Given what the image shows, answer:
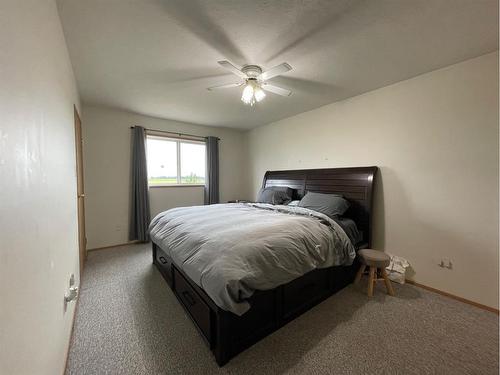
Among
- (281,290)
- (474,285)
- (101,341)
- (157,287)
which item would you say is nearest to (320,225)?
(281,290)

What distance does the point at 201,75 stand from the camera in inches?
92.9

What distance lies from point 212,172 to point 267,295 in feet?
10.9

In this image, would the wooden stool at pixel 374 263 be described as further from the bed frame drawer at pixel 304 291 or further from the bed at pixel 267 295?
the bed frame drawer at pixel 304 291

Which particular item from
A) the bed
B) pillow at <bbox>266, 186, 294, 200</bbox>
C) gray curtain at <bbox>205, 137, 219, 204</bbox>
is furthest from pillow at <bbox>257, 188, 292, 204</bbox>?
gray curtain at <bbox>205, 137, 219, 204</bbox>

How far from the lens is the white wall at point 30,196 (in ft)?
2.14

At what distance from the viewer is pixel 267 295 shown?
1645mm

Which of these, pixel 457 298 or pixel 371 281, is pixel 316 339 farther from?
pixel 457 298

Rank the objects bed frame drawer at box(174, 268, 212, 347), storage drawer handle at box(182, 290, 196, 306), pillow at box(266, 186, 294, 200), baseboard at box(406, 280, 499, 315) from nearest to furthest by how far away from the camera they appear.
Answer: bed frame drawer at box(174, 268, 212, 347), storage drawer handle at box(182, 290, 196, 306), baseboard at box(406, 280, 499, 315), pillow at box(266, 186, 294, 200)

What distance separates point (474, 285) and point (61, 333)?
11.6 feet

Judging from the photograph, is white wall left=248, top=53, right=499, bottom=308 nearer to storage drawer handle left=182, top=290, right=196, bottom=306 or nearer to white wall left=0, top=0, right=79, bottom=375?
storage drawer handle left=182, top=290, right=196, bottom=306

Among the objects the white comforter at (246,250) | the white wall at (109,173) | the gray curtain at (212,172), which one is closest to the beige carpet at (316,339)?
the white comforter at (246,250)

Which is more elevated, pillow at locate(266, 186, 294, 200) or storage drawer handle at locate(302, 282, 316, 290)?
pillow at locate(266, 186, 294, 200)

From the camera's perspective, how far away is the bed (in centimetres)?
144

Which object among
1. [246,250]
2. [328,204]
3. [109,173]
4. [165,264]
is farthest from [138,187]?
[328,204]
